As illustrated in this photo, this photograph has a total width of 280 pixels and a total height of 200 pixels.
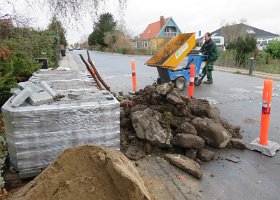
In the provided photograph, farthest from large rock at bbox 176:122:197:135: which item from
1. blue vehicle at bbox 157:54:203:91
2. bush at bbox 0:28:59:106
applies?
blue vehicle at bbox 157:54:203:91

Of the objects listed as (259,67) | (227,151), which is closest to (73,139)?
(227,151)

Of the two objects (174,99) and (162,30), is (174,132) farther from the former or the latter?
(162,30)

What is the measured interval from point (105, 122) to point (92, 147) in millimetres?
683

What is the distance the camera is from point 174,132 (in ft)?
13.9

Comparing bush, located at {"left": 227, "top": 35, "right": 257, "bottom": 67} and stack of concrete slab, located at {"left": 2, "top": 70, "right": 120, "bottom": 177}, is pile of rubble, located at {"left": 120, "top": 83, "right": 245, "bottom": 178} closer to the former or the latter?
stack of concrete slab, located at {"left": 2, "top": 70, "right": 120, "bottom": 177}

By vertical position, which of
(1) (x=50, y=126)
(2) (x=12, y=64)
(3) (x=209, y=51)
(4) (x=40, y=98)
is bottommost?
(1) (x=50, y=126)

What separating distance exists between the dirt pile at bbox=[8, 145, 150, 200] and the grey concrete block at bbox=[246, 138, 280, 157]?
271 centimetres

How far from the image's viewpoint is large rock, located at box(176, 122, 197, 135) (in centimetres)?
407

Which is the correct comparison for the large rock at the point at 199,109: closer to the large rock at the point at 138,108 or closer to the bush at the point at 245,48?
the large rock at the point at 138,108

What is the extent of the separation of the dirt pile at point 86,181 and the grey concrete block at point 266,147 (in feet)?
8.90

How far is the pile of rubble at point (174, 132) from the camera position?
3.83 metres

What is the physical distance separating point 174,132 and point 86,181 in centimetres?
223

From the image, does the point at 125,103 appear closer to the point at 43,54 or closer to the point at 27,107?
Result: the point at 27,107

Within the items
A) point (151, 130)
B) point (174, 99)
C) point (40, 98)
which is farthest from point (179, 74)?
point (40, 98)
